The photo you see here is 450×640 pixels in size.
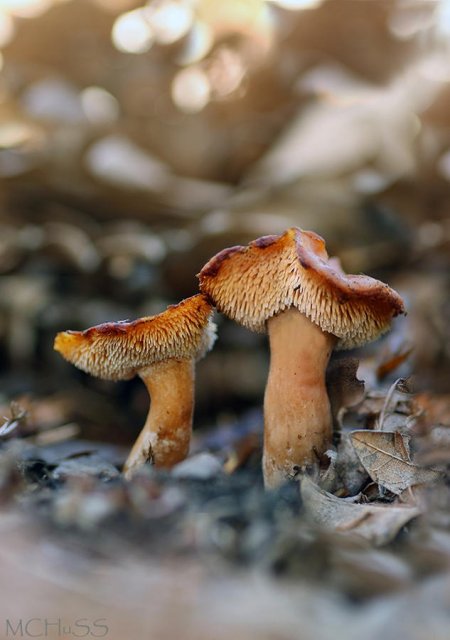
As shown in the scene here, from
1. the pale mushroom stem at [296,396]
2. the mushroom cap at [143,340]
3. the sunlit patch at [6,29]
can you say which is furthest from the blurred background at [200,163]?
the mushroom cap at [143,340]

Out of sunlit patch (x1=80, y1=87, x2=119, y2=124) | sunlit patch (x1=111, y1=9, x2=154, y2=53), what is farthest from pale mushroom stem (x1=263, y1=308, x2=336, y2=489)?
sunlit patch (x1=111, y1=9, x2=154, y2=53)

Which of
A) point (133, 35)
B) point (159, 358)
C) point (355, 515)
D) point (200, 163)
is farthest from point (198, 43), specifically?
point (355, 515)

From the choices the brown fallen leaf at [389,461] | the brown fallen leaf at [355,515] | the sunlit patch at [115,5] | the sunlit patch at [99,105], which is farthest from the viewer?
the sunlit patch at [115,5]

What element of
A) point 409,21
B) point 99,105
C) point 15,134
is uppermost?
point 409,21

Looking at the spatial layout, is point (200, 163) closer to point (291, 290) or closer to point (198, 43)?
point (198, 43)

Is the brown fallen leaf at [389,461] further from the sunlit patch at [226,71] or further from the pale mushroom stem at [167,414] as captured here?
the sunlit patch at [226,71]

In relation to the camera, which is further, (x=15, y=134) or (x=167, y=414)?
(x=15, y=134)

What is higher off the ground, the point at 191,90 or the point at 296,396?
the point at 191,90

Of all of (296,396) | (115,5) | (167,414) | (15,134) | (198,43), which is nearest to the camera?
(296,396)
